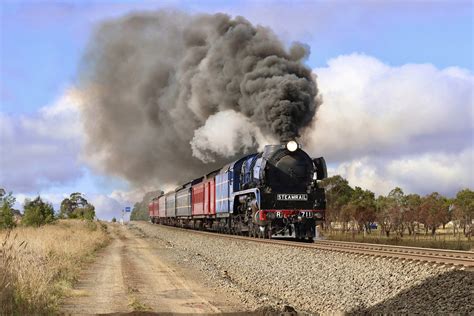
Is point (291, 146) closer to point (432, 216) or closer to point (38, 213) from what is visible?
point (38, 213)

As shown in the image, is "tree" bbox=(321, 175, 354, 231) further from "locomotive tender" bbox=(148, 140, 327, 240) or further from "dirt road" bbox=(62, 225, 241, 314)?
"dirt road" bbox=(62, 225, 241, 314)

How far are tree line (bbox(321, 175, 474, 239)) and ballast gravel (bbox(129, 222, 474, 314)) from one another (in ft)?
103

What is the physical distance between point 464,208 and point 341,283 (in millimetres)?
65428

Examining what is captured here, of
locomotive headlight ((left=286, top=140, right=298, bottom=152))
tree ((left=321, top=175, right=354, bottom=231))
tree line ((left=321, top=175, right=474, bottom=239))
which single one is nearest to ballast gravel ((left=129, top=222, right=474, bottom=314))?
locomotive headlight ((left=286, top=140, right=298, bottom=152))

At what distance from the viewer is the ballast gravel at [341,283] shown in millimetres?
11391

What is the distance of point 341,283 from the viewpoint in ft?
46.9

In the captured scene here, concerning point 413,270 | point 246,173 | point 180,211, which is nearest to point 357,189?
point 180,211

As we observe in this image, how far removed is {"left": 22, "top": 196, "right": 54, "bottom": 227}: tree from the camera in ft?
169

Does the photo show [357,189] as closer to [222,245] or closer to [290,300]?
[222,245]

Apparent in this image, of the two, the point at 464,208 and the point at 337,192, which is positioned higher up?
the point at 337,192

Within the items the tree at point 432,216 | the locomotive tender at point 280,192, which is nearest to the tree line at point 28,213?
the locomotive tender at point 280,192

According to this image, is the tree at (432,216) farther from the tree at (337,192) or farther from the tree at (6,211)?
the tree at (6,211)

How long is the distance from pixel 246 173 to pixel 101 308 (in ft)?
64.9

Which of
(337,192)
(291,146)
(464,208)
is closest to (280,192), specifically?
(291,146)
